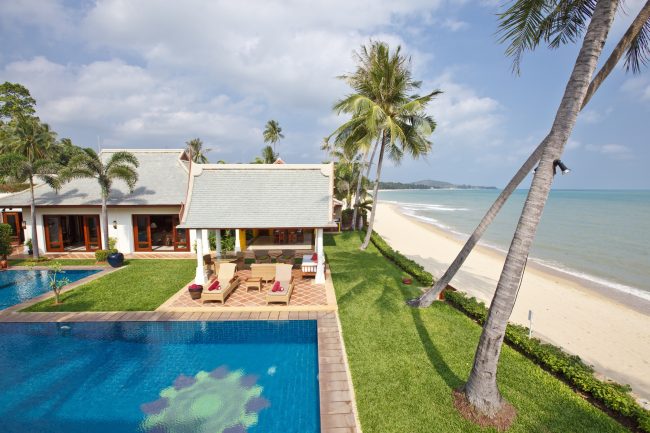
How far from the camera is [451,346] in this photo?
823 centimetres

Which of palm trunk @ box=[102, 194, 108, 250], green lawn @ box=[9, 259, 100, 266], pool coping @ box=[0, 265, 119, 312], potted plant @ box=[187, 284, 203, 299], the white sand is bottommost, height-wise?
the white sand

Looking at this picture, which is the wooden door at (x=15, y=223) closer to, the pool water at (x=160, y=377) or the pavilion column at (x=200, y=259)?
the pool water at (x=160, y=377)

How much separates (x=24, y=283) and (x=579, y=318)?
23.7 meters

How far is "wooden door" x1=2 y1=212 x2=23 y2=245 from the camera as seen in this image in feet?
67.5

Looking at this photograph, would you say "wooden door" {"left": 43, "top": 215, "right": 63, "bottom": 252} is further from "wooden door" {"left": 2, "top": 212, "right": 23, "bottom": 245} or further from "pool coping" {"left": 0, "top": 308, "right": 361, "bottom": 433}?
"pool coping" {"left": 0, "top": 308, "right": 361, "bottom": 433}

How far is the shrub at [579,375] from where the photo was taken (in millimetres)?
5629

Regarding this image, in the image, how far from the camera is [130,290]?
1224 centimetres

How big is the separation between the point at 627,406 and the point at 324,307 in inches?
293

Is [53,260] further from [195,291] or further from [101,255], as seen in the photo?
[195,291]

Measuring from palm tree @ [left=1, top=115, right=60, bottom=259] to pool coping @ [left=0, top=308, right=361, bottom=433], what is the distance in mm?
8710

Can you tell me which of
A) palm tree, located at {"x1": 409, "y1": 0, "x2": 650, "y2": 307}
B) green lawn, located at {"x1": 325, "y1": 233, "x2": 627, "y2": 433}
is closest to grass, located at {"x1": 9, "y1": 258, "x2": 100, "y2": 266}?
green lawn, located at {"x1": 325, "y1": 233, "x2": 627, "y2": 433}

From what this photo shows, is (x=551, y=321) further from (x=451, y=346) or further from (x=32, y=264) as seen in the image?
(x=32, y=264)

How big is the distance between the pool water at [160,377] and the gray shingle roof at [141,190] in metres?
9.29

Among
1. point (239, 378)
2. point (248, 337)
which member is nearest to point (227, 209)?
point (248, 337)
